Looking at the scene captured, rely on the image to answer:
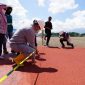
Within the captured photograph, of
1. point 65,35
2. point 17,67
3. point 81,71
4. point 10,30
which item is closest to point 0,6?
point 10,30

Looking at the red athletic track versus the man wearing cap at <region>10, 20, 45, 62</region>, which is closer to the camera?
the red athletic track

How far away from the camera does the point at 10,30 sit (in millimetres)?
14102

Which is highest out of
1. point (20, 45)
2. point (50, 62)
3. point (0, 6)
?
point (0, 6)

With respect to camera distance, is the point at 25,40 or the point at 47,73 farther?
the point at 25,40

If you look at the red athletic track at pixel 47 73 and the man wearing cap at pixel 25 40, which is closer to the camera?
the red athletic track at pixel 47 73

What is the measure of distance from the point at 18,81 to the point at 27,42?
2.60m

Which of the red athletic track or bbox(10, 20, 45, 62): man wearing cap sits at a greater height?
Answer: bbox(10, 20, 45, 62): man wearing cap

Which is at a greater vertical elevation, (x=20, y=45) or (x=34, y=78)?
(x=20, y=45)

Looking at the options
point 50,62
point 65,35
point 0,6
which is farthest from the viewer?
point 65,35

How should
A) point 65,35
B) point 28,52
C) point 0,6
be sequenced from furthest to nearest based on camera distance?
point 65,35
point 0,6
point 28,52

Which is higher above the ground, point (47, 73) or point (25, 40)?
point (25, 40)

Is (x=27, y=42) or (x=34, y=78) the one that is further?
(x=27, y=42)

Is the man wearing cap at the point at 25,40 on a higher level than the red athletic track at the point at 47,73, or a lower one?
higher

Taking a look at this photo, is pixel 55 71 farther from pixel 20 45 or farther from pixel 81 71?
pixel 20 45
